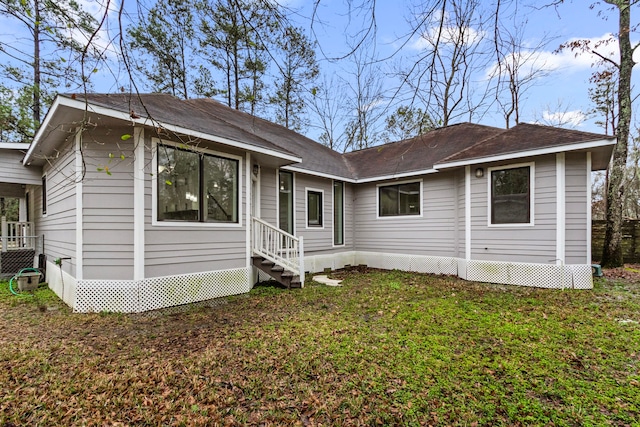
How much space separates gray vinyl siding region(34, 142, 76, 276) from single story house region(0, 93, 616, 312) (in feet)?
0.24

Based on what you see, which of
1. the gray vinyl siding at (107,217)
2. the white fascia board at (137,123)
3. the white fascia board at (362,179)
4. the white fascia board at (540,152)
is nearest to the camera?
the white fascia board at (137,123)

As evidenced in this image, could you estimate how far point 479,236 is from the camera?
24.1 ft

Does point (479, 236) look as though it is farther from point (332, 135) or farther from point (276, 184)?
point (332, 135)

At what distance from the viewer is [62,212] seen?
5742 mm

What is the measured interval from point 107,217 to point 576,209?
927 cm

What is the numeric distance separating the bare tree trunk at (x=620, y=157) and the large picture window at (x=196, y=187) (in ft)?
36.4

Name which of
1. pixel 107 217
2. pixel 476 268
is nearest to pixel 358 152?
pixel 476 268

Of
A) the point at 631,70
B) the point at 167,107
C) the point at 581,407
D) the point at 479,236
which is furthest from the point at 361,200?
the point at 631,70

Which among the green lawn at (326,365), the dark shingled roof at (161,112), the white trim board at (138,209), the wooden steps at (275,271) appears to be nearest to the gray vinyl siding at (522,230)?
the green lawn at (326,365)

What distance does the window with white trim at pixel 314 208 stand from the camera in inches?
350

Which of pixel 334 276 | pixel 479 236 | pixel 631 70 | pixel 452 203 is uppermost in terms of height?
pixel 631 70

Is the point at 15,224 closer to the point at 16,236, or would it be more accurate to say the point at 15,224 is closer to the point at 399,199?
the point at 16,236

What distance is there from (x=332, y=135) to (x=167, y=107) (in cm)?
1425

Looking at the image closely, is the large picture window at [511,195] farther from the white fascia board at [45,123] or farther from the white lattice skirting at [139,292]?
the white fascia board at [45,123]
